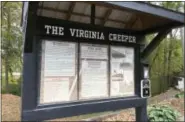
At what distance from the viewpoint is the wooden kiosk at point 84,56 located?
8.77 feet

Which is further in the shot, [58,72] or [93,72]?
[93,72]

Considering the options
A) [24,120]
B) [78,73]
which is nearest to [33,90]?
[24,120]

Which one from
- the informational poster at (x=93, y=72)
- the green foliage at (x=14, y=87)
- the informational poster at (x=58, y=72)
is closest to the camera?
the informational poster at (x=58, y=72)

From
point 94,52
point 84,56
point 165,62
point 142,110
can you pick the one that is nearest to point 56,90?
point 84,56

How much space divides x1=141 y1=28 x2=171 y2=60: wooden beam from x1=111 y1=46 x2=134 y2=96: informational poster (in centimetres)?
23

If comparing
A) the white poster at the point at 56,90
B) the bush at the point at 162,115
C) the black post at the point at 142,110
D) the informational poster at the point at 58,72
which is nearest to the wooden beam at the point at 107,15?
the black post at the point at 142,110

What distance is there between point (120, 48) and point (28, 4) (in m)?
1.58

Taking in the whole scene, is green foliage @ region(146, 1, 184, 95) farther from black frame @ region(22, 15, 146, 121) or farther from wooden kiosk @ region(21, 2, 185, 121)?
black frame @ region(22, 15, 146, 121)

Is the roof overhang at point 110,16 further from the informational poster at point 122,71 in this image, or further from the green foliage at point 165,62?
the green foliage at point 165,62

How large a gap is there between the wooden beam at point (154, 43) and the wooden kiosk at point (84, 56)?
0.02 meters

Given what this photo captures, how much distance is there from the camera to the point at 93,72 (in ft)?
10.5

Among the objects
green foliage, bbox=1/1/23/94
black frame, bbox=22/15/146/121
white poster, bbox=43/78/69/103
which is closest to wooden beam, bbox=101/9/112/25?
black frame, bbox=22/15/146/121

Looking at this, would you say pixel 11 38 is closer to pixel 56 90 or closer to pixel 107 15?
pixel 107 15

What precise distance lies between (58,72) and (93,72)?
57cm
